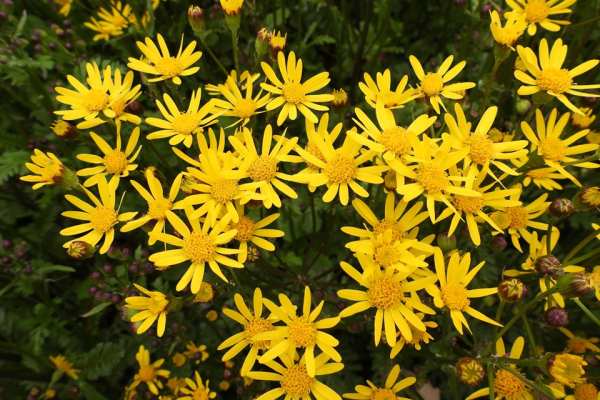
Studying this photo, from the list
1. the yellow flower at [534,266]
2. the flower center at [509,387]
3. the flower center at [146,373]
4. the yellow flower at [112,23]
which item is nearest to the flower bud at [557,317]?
the yellow flower at [534,266]

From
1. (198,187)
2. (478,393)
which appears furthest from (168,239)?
(478,393)

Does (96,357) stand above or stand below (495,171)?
below

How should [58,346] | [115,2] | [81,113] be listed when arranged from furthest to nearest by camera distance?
[115,2] < [58,346] < [81,113]

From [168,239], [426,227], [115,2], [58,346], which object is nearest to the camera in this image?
[168,239]

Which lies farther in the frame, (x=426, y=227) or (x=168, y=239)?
(x=426, y=227)

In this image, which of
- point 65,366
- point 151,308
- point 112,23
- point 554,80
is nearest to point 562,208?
point 554,80

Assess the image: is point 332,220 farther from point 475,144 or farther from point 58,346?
point 58,346

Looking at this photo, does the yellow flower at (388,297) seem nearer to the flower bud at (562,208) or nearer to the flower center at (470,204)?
the flower center at (470,204)

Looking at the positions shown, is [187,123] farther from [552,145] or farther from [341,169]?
[552,145]
